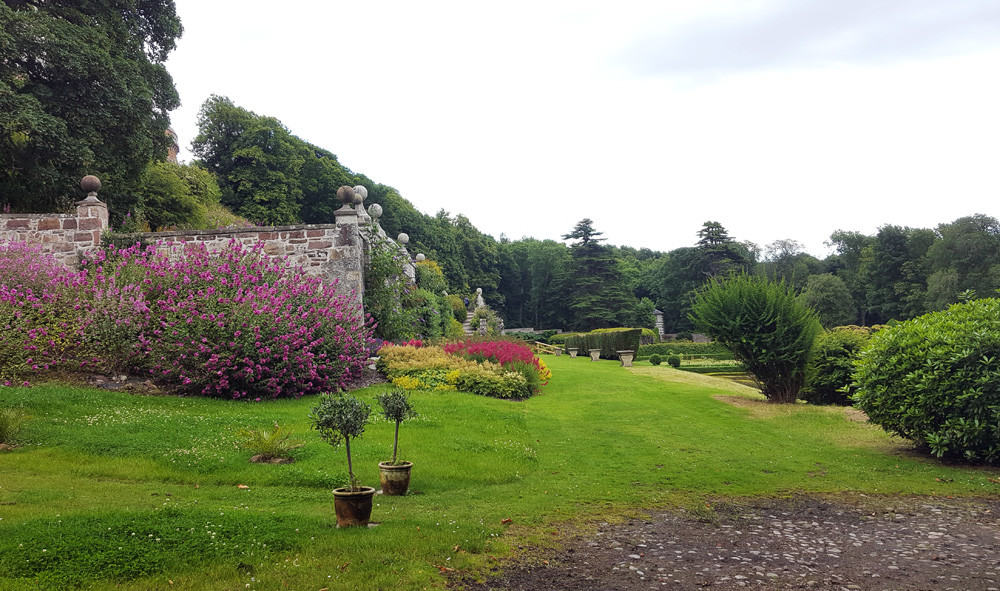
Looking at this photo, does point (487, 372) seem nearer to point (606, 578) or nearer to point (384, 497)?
point (384, 497)

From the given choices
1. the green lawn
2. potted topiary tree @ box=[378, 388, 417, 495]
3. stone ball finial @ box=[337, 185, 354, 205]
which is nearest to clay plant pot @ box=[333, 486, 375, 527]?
the green lawn

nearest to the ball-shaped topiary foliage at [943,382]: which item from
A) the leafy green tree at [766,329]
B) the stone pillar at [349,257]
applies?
the leafy green tree at [766,329]

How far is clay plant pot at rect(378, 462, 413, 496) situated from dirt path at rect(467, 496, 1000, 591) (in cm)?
187

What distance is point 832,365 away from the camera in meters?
12.6

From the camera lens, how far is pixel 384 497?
554 centimetres

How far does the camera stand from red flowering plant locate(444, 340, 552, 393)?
13.3 m

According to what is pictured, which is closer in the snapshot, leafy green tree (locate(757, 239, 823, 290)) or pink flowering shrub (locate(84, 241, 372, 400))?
pink flowering shrub (locate(84, 241, 372, 400))

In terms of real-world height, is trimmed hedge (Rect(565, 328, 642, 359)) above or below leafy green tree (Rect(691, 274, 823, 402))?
below

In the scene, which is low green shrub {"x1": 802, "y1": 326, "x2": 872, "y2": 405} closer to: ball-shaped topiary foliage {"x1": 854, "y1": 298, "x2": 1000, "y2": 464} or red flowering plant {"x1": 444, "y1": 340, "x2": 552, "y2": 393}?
ball-shaped topiary foliage {"x1": 854, "y1": 298, "x2": 1000, "y2": 464}

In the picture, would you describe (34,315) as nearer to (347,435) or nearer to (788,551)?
(347,435)

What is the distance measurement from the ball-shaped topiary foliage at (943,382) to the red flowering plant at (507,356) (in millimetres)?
6696

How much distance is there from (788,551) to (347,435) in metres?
3.58

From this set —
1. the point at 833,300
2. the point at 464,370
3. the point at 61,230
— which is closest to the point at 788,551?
the point at 464,370

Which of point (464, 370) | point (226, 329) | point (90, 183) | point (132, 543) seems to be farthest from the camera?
point (90, 183)
